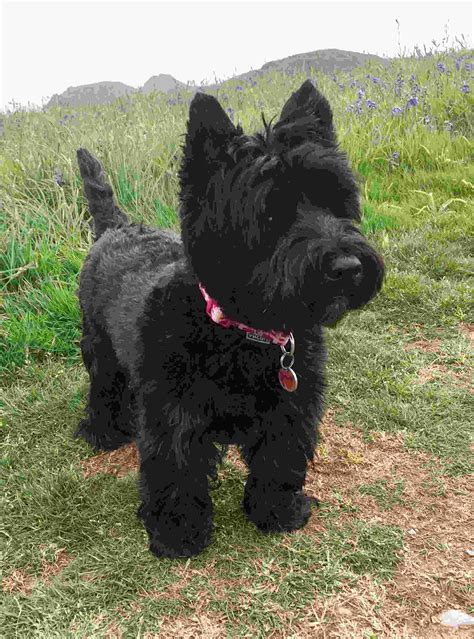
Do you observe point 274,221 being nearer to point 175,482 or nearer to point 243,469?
point 175,482

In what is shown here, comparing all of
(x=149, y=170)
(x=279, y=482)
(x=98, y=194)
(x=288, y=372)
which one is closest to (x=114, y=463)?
(x=279, y=482)

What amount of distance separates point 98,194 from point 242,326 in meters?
2.00

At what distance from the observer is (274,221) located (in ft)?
7.65

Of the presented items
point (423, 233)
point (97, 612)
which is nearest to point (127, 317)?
point (97, 612)

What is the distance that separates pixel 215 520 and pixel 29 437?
1.62 meters

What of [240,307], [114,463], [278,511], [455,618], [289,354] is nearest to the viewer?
[240,307]

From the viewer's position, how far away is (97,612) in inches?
108

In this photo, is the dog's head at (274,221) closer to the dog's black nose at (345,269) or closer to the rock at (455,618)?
the dog's black nose at (345,269)

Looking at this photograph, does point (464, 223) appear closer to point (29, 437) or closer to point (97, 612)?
point (29, 437)

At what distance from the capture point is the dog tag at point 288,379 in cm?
264

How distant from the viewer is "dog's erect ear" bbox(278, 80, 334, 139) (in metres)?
2.50

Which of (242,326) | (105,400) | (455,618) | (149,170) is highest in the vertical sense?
(149,170)

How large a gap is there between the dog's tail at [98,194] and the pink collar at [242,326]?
5.58 ft

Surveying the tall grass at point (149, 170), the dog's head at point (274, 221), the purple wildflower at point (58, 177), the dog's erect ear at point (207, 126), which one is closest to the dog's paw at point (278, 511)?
the dog's head at point (274, 221)
